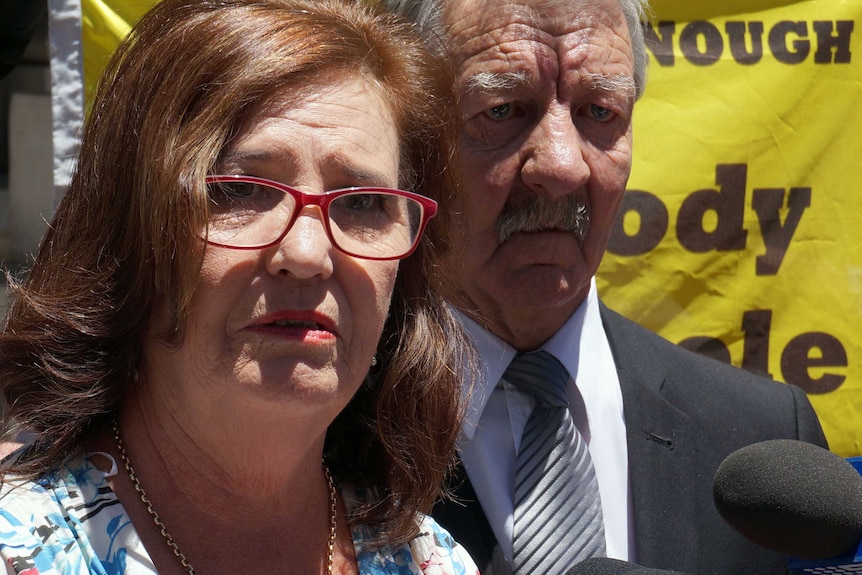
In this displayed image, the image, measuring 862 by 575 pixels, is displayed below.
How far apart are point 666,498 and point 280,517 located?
1.03m

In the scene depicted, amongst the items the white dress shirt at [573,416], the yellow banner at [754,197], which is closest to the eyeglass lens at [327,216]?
the white dress shirt at [573,416]

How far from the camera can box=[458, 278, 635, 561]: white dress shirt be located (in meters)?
2.27

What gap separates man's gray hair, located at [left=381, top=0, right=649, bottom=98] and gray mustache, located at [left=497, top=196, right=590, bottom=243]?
0.43 meters

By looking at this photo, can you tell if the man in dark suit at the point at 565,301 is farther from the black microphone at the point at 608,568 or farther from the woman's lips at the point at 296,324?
the black microphone at the point at 608,568

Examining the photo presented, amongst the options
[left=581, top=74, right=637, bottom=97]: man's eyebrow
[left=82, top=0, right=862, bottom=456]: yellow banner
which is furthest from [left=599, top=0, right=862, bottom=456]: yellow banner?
[left=581, top=74, right=637, bottom=97]: man's eyebrow

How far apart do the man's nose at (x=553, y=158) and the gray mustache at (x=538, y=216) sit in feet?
0.10

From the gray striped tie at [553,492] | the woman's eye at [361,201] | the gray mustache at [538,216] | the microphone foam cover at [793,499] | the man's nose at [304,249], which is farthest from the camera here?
the gray mustache at [538,216]

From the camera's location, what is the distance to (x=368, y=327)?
162 centimetres

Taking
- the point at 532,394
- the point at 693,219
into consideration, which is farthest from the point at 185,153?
the point at 693,219

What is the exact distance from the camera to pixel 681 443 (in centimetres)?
242

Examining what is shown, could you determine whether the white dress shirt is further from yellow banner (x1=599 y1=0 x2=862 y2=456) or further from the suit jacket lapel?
yellow banner (x1=599 y1=0 x2=862 y2=456)

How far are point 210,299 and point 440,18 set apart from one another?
1239mm

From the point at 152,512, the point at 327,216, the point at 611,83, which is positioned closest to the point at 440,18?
the point at 611,83

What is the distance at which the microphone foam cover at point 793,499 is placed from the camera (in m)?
1.13
